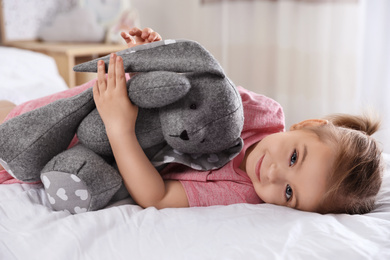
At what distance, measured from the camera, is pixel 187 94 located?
826 mm

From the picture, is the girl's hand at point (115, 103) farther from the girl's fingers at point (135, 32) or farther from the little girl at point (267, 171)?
the girl's fingers at point (135, 32)

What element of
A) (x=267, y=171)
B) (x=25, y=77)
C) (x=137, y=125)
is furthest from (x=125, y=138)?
(x=25, y=77)

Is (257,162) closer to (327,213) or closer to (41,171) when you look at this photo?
(327,213)

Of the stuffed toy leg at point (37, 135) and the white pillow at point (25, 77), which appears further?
the white pillow at point (25, 77)

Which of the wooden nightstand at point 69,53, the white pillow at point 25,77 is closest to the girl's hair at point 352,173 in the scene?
the white pillow at point 25,77

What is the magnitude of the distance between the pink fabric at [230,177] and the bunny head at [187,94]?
0.33 ft

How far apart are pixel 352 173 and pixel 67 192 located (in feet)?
1.86

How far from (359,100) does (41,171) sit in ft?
6.30

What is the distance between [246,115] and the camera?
1046 millimetres

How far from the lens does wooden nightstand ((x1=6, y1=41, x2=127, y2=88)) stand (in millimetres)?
2215

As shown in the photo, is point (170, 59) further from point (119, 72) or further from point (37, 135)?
point (37, 135)

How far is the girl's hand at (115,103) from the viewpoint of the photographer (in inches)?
32.9

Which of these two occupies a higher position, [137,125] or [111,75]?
[111,75]

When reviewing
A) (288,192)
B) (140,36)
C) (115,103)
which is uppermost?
(140,36)
